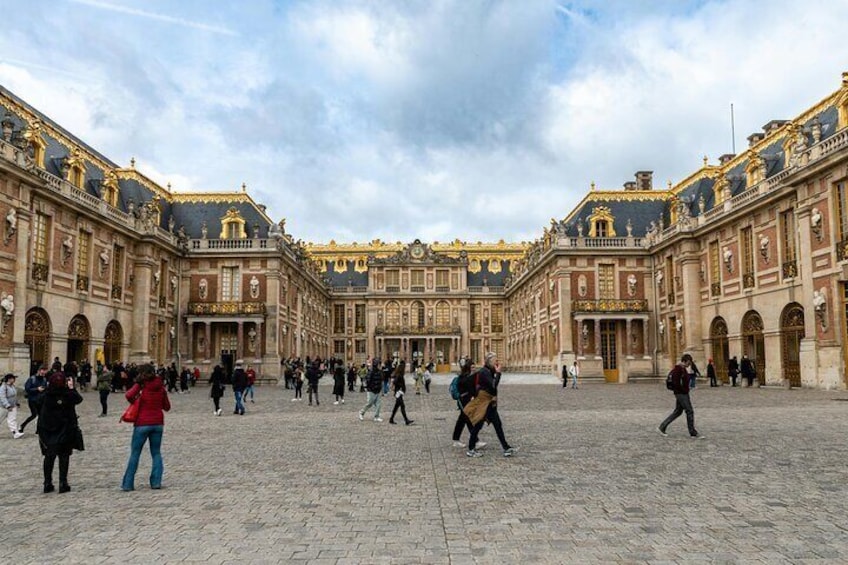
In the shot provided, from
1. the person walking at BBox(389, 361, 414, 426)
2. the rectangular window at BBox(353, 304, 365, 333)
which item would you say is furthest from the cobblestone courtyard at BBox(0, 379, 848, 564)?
the rectangular window at BBox(353, 304, 365, 333)

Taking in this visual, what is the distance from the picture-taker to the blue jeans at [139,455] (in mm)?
8109

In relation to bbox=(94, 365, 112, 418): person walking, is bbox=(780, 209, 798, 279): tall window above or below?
above

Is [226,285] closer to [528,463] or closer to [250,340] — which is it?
[250,340]

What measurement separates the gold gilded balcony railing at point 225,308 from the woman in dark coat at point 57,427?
1291 inches

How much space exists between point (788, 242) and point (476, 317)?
47179mm

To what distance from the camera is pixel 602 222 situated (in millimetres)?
44281

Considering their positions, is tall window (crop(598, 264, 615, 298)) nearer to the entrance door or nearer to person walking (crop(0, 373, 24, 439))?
the entrance door

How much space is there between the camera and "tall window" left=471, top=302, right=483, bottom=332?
74125 millimetres

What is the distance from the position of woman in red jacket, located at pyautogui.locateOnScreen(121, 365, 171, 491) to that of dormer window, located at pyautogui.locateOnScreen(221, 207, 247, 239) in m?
35.2

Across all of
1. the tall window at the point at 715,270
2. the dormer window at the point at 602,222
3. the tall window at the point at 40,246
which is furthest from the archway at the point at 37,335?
the dormer window at the point at 602,222

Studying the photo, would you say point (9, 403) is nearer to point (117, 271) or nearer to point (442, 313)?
point (117, 271)

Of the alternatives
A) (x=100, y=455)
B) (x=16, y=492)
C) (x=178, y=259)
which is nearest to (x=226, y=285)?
(x=178, y=259)

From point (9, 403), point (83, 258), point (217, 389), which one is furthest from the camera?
point (83, 258)

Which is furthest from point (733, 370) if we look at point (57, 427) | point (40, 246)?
point (40, 246)
